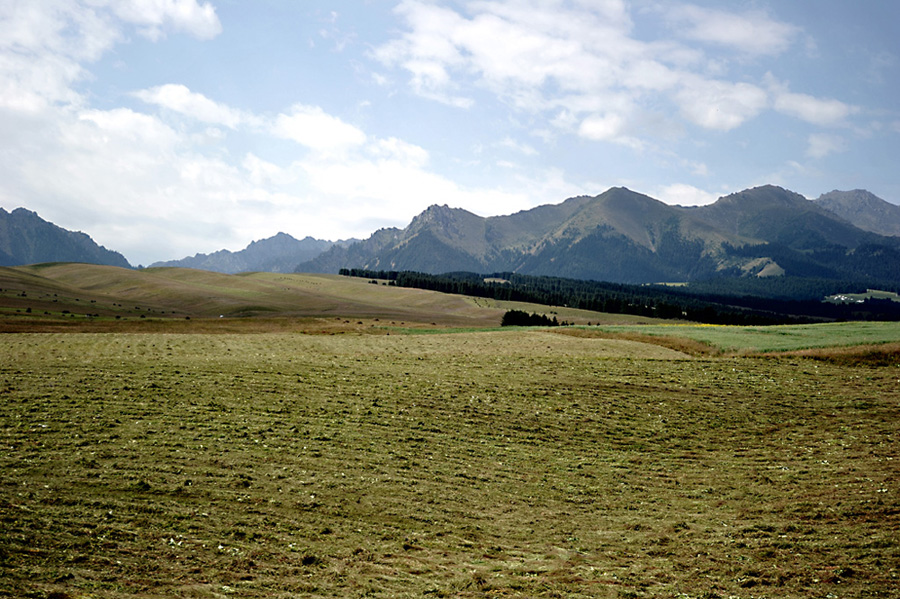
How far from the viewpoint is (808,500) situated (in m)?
19.8

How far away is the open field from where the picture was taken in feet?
45.6

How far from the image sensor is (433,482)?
2041cm

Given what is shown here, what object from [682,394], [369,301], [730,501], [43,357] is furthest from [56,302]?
[730,501]

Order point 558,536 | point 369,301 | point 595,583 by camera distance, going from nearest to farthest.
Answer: point 595,583 < point 558,536 < point 369,301

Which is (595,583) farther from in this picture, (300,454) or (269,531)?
(300,454)

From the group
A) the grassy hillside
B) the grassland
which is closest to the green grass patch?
the grassland

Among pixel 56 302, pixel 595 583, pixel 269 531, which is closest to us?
pixel 595 583

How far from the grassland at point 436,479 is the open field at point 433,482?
94mm

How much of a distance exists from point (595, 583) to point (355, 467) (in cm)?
1007

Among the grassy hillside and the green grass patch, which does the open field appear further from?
the grassy hillside

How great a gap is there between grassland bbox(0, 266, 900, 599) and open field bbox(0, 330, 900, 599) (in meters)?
0.09

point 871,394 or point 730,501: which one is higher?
point 871,394

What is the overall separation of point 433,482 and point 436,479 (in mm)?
301

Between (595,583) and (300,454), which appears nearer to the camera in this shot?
(595,583)
